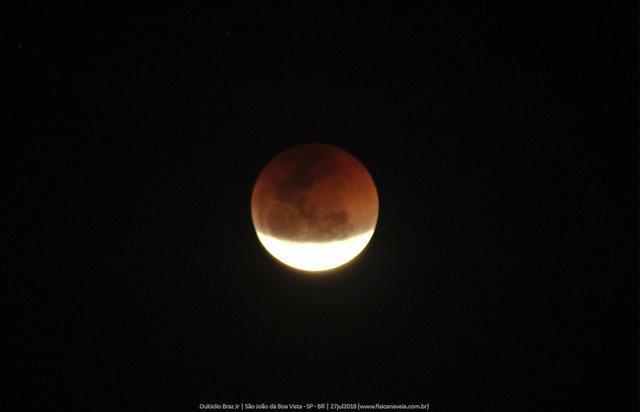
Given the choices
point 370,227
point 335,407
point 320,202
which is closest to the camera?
point 320,202

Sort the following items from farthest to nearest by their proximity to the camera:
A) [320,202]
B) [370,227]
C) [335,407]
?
[335,407], [370,227], [320,202]

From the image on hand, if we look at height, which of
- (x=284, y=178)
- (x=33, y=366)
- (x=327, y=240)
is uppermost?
(x=284, y=178)

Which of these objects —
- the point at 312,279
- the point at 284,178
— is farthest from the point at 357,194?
the point at 312,279

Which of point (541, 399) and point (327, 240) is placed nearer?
point (327, 240)

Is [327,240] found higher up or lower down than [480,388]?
higher up

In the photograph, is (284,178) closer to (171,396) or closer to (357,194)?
(357,194)
